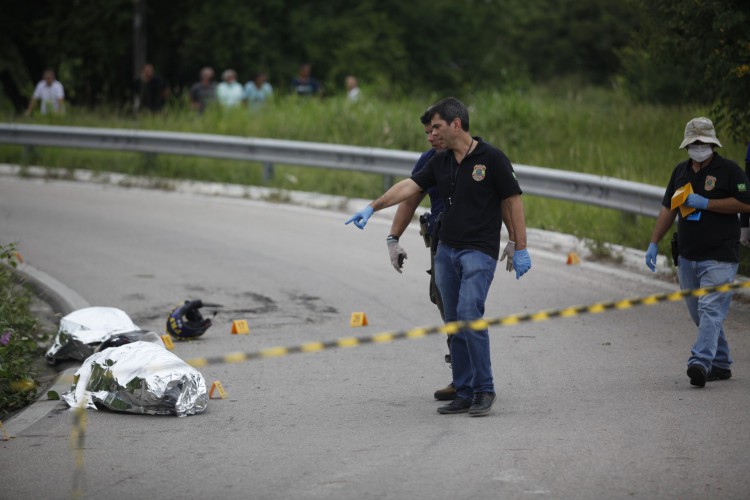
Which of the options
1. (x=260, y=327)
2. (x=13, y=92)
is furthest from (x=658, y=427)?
(x=13, y=92)

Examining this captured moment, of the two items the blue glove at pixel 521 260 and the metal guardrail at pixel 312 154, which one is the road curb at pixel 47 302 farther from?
the metal guardrail at pixel 312 154

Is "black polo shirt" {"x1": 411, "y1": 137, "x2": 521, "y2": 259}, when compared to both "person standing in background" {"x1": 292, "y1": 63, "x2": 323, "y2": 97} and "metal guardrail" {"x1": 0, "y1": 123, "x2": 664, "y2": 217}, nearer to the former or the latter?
"metal guardrail" {"x1": 0, "y1": 123, "x2": 664, "y2": 217}

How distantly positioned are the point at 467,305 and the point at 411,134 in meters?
11.7

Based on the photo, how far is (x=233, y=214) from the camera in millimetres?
16016

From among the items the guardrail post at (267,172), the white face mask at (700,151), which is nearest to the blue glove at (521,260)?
the white face mask at (700,151)

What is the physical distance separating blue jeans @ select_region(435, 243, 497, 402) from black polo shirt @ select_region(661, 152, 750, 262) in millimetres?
1470

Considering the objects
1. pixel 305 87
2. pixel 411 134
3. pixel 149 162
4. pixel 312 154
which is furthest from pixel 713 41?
pixel 305 87

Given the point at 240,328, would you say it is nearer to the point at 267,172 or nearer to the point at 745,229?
the point at 745,229

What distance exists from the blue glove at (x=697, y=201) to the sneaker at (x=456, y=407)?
1.96m

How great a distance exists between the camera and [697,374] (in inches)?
310

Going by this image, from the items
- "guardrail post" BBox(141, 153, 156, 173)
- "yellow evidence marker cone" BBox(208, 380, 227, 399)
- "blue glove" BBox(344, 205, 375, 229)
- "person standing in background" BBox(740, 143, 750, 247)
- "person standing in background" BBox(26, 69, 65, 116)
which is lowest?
"yellow evidence marker cone" BBox(208, 380, 227, 399)

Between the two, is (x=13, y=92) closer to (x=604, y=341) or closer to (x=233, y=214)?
(x=233, y=214)

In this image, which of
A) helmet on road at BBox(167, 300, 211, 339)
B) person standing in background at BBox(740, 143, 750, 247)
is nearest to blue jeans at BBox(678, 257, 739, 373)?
person standing in background at BBox(740, 143, 750, 247)

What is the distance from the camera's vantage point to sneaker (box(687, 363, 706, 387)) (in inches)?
310
